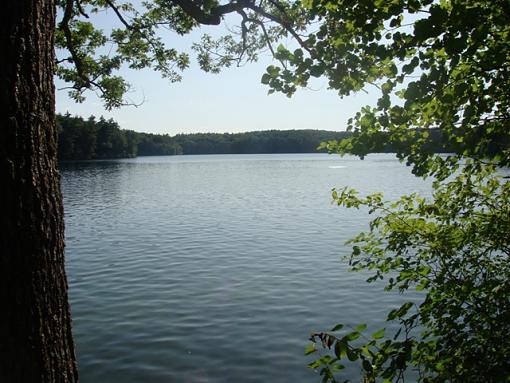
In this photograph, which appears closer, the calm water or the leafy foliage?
the leafy foliage

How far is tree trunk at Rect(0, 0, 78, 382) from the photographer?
2.66m

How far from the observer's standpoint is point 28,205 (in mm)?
2738

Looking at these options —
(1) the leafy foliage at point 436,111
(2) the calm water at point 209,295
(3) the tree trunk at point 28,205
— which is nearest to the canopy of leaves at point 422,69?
(1) the leafy foliage at point 436,111

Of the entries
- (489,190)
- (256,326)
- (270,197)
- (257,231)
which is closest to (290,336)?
(256,326)

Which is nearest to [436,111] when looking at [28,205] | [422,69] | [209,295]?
[422,69]

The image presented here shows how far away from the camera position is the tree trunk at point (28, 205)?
2.66m

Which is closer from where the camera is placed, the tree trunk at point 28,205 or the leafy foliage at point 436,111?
the tree trunk at point 28,205

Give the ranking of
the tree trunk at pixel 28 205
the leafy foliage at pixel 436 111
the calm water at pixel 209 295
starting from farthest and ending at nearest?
the calm water at pixel 209 295, the leafy foliage at pixel 436 111, the tree trunk at pixel 28 205

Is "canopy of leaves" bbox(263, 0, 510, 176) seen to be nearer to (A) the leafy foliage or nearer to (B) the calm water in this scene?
(A) the leafy foliage

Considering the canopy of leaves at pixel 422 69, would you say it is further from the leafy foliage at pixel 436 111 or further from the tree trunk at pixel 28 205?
the tree trunk at pixel 28 205

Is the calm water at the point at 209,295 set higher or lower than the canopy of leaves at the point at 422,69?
lower

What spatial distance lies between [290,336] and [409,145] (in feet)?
25.5

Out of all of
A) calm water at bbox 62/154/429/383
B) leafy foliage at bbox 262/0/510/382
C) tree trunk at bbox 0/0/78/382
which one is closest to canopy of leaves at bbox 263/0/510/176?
leafy foliage at bbox 262/0/510/382

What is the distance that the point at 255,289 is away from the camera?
15156 millimetres
